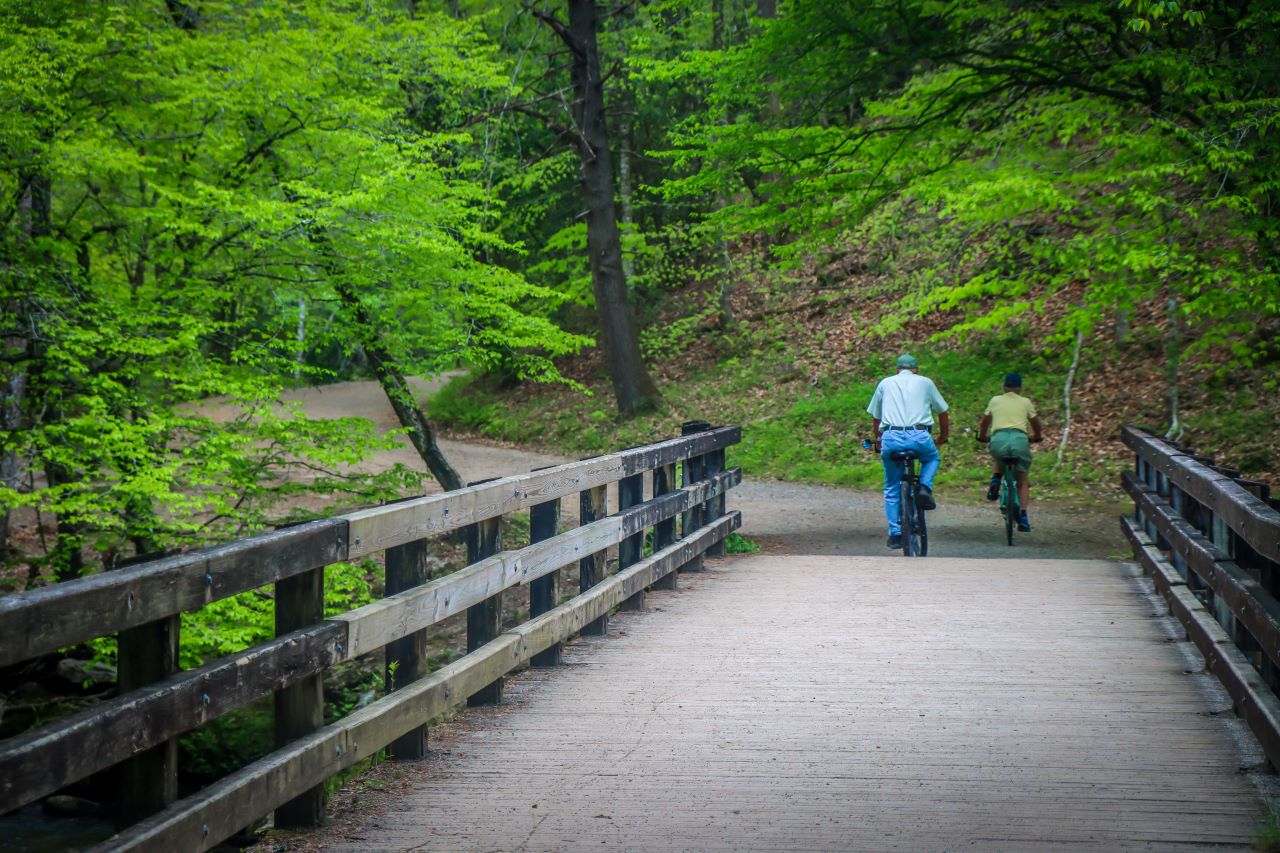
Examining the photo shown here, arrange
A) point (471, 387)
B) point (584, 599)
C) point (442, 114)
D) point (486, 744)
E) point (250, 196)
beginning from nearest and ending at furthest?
1. point (486, 744)
2. point (584, 599)
3. point (250, 196)
4. point (442, 114)
5. point (471, 387)

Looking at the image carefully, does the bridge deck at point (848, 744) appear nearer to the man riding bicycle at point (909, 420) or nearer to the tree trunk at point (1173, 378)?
the man riding bicycle at point (909, 420)

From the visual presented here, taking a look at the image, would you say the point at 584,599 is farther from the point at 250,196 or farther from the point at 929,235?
the point at 929,235

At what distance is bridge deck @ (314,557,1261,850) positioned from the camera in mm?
4105

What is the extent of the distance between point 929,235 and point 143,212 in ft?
53.0

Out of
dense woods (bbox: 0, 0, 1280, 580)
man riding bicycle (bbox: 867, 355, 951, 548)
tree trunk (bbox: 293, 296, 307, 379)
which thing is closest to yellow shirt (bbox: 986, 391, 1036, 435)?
dense woods (bbox: 0, 0, 1280, 580)

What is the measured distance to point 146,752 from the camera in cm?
325

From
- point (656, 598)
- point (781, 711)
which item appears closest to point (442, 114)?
point (656, 598)

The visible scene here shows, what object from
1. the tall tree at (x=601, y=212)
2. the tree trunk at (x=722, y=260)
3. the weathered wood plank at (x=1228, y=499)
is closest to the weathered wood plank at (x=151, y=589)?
the weathered wood plank at (x=1228, y=499)

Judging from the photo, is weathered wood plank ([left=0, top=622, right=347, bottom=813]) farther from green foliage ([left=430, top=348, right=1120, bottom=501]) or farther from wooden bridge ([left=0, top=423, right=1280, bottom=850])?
green foliage ([left=430, top=348, right=1120, bottom=501])

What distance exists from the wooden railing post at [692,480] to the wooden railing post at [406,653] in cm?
523

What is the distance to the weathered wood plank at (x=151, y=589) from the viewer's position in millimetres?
2797

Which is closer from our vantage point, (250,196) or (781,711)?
(781,711)

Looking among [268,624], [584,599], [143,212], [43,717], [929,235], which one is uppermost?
[929,235]

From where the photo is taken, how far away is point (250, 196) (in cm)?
1147
